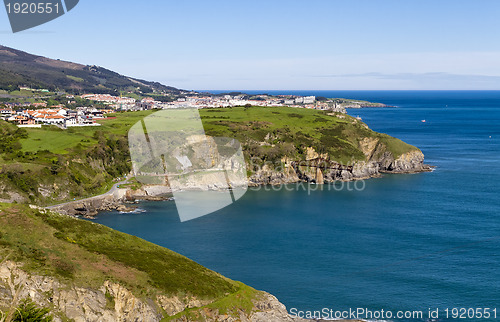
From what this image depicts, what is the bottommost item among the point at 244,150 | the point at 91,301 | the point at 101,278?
the point at 91,301

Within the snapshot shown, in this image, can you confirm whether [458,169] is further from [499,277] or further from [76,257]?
[76,257]

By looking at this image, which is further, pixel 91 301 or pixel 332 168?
pixel 332 168

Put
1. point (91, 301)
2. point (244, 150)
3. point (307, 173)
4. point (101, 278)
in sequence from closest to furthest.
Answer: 1. point (91, 301)
2. point (101, 278)
3. point (307, 173)
4. point (244, 150)

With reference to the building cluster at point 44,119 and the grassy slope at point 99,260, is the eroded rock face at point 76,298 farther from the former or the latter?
the building cluster at point 44,119

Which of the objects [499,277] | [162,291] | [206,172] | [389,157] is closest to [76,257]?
[162,291]

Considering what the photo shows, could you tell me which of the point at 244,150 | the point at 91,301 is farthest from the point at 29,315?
the point at 244,150

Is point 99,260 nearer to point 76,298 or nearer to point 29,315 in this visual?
point 76,298

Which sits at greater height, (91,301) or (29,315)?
(29,315)

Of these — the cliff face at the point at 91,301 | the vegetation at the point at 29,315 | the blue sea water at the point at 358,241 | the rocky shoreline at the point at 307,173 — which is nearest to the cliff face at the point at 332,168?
the rocky shoreline at the point at 307,173

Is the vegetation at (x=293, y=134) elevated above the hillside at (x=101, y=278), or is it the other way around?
the vegetation at (x=293, y=134)
